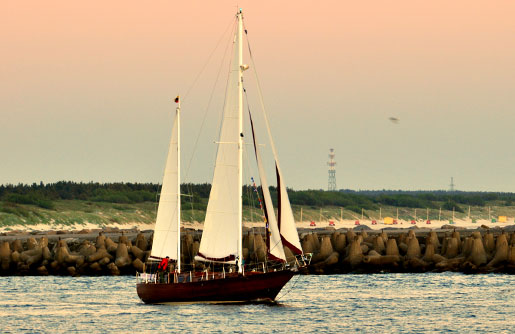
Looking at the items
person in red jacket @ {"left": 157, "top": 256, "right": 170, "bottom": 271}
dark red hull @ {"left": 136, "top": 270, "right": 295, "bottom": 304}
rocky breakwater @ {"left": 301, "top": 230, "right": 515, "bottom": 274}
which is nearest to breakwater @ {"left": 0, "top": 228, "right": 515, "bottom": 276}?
rocky breakwater @ {"left": 301, "top": 230, "right": 515, "bottom": 274}

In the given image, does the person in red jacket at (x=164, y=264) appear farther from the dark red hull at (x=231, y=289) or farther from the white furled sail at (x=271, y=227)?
the white furled sail at (x=271, y=227)

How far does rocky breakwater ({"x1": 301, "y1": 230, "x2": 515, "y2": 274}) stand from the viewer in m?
65.1

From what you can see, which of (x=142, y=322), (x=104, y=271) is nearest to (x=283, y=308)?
(x=142, y=322)

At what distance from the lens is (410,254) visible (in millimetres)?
67500

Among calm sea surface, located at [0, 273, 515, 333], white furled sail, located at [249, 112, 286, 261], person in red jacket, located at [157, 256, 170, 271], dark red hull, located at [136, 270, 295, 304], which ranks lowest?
calm sea surface, located at [0, 273, 515, 333]

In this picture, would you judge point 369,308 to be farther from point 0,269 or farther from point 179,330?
point 0,269

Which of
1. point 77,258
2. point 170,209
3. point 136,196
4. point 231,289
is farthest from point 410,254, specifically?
point 136,196

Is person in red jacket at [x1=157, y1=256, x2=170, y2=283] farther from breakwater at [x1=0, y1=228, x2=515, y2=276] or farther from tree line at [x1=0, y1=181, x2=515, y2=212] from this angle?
tree line at [x1=0, y1=181, x2=515, y2=212]

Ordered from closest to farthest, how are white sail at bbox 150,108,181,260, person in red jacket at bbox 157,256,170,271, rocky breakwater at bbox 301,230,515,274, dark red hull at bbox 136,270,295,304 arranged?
dark red hull at bbox 136,270,295,304, person in red jacket at bbox 157,256,170,271, white sail at bbox 150,108,181,260, rocky breakwater at bbox 301,230,515,274

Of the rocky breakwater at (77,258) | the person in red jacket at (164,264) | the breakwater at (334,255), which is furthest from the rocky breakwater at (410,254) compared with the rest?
the person in red jacket at (164,264)

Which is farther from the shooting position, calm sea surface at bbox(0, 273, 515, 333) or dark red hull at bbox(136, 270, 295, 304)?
dark red hull at bbox(136, 270, 295, 304)

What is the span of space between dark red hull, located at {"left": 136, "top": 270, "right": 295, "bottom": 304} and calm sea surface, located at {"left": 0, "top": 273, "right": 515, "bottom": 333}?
1.37 ft

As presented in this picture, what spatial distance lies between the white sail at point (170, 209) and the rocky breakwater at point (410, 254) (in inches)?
790

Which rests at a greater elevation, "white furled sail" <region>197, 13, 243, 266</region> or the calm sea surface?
"white furled sail" <region>197, 13, 243, 266</region>
